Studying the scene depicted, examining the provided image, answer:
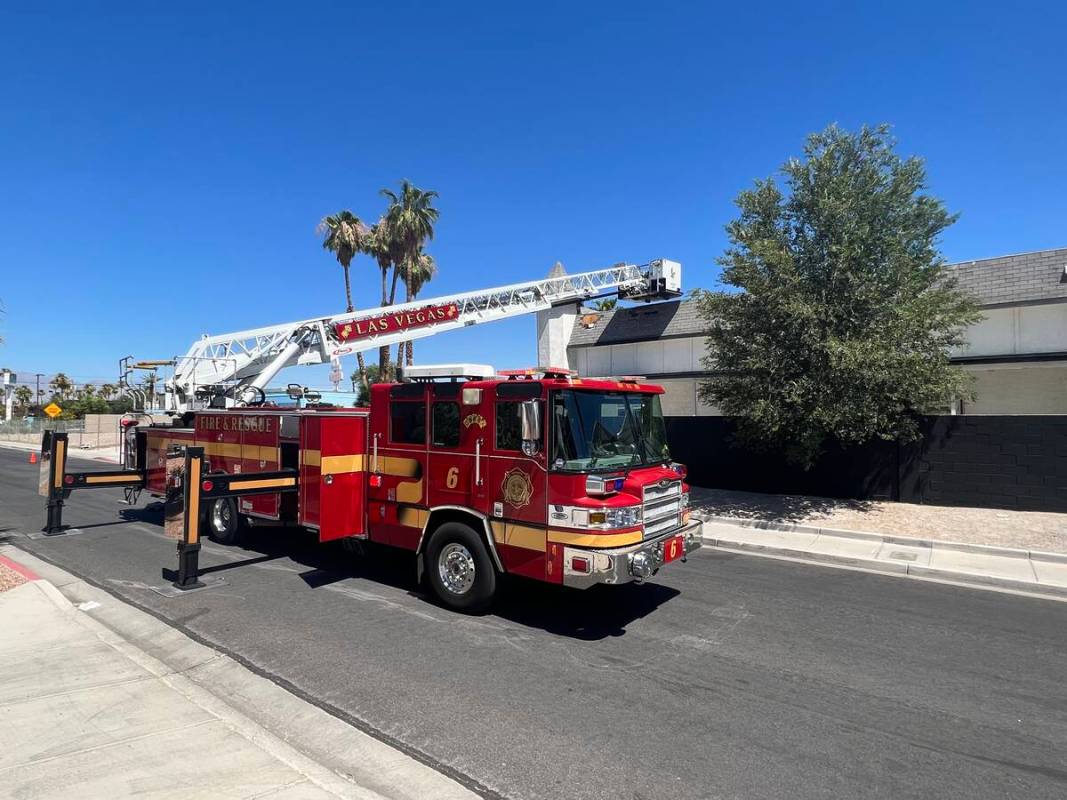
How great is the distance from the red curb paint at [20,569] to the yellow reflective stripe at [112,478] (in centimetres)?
212

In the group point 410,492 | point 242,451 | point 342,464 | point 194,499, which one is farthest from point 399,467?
point 242,451

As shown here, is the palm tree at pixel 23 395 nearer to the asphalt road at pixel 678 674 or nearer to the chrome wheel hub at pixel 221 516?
the chrome wheel hub at pixel 221 516

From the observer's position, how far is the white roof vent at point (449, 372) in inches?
268

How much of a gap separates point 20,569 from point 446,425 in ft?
19.7

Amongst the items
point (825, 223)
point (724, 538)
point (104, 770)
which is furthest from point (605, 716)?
point (825, 223)

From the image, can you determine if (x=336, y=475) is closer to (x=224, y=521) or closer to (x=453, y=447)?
(x=453, y=447)

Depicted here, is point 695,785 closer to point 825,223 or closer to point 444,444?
point 444,444

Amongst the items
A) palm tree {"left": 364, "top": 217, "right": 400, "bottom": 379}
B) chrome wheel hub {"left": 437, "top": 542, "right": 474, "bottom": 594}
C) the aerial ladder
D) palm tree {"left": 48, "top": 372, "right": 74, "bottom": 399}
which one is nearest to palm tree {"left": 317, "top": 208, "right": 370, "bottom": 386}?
palm tree {"left": 364, "top": 217, "right": 400, "bottom": 379}

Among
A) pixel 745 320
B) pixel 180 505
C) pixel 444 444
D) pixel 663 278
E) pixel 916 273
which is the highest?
pixel 663 278

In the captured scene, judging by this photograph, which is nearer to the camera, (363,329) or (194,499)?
(194,499)

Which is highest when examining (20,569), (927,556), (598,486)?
(598,486)

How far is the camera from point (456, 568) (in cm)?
677

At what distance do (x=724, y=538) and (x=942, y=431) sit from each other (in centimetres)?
538

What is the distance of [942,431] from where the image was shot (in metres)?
12.2
